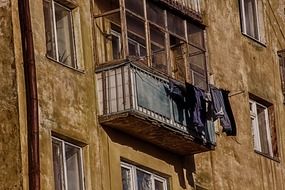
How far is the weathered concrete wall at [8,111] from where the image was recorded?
24.3 metres

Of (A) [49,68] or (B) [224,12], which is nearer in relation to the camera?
(A) [49,68]

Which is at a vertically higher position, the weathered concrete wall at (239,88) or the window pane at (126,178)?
the weathered concrete wall at (239,88)

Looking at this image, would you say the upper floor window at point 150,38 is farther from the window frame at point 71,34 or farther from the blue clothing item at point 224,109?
the window frame at point 71,34

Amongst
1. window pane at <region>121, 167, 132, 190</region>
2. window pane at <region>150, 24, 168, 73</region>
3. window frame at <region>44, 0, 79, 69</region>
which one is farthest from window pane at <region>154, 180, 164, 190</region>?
window frame at <region>44, 0, 79, 69</region>

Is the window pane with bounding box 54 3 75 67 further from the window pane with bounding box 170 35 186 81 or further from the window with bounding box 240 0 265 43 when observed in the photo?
the window with bounding box 240 0 265 43

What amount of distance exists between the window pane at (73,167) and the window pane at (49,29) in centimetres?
164

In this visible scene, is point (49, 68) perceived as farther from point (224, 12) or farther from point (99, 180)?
point (224, 12)

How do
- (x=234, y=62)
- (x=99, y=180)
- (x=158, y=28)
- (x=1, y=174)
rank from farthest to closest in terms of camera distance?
(x=234, y=62) → (x=158, y=28) → (x=99, y=180) → (x=1, y=174)

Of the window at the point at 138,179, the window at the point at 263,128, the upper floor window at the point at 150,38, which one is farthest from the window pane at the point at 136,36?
the window at the point at 263,128

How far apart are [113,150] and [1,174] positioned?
9.37ft

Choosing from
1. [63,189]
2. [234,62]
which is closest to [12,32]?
[63,189]

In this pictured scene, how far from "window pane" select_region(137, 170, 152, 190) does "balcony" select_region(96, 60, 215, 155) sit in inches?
24.7

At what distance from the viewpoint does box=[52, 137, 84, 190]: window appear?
25203 millimetres

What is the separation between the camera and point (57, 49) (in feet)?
85.9
